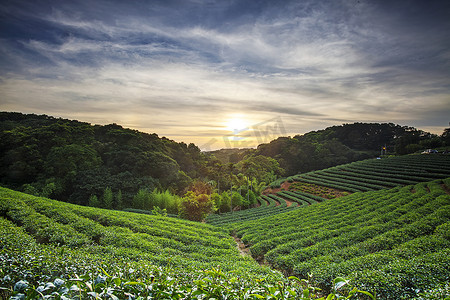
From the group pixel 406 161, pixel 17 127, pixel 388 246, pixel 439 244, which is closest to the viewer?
pixel 439 244

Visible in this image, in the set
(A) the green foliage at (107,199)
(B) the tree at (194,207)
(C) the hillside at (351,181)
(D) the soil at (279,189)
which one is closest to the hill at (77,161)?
(A) the green foliage at (107,199)

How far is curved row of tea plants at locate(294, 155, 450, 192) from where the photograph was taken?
98.9 feet

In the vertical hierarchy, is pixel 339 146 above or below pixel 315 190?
above

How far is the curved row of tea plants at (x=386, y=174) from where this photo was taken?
98.9 ft

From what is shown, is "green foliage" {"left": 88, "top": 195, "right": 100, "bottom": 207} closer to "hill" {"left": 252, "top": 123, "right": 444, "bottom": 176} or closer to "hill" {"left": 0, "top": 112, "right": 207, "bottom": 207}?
"hill" {"left": 0, "top": 112, "right": 207, "bottom": 207}

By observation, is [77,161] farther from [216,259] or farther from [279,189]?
[279,189]

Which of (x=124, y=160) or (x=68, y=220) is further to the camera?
(x=124, y=160)

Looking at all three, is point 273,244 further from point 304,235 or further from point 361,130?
point 361,130

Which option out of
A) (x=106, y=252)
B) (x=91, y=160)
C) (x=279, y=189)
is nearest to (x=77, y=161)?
(x=91, y=160)

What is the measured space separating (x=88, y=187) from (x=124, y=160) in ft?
22.6

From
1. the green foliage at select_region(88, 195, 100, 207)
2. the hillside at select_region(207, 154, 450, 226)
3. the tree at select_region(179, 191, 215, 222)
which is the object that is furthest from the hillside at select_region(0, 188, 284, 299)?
the hillside at select_region(207, 154, 450, 226)

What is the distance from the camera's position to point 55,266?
2730 mm

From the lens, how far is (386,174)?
113ft

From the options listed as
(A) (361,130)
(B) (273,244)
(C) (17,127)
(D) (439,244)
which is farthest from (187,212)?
(A) (361,130)
